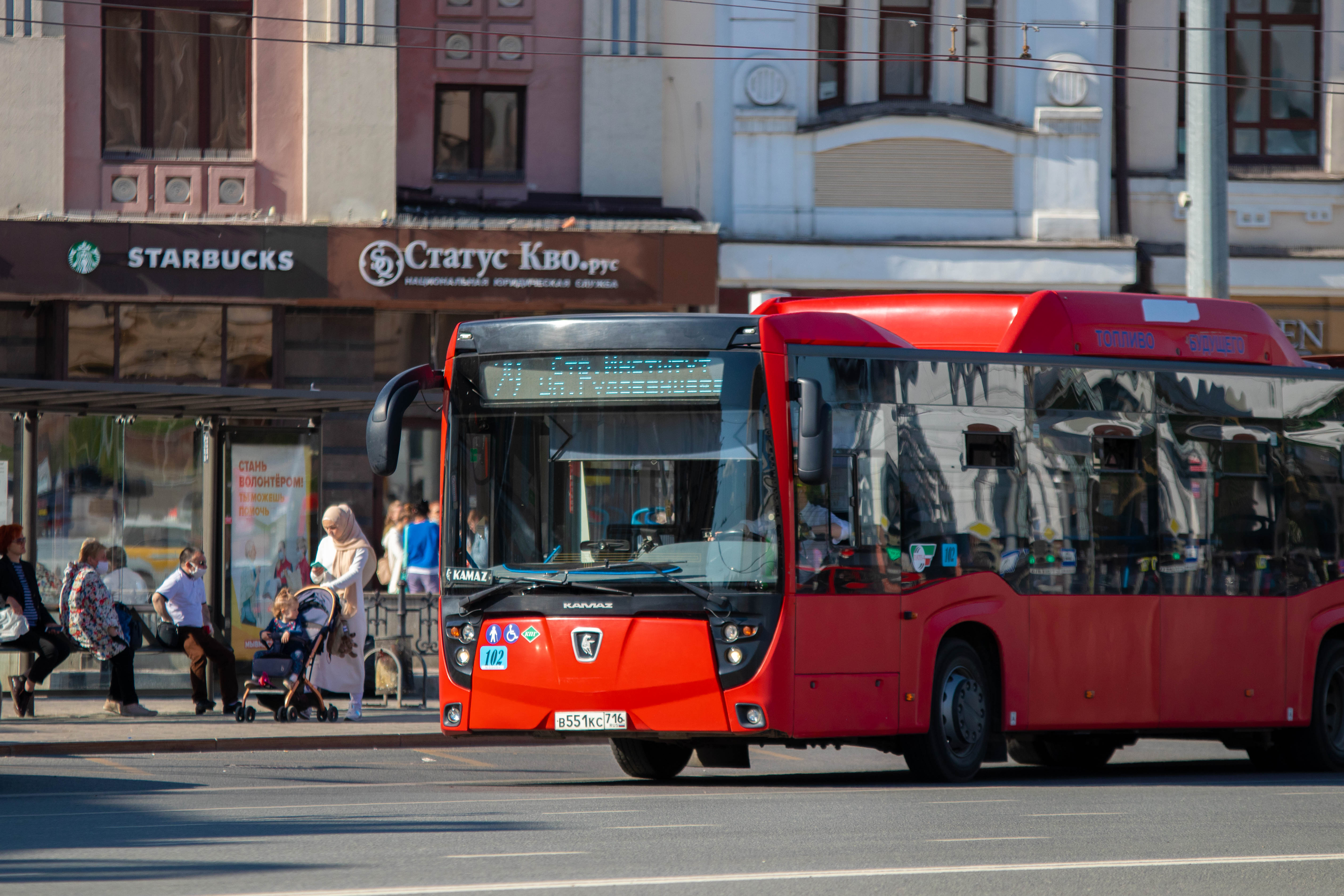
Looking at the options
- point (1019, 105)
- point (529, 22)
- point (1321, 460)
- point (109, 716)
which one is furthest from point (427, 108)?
point (1321, 460)

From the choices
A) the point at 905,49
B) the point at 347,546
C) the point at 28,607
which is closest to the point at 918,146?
the point at 905,49

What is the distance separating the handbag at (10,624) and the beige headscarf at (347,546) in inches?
100

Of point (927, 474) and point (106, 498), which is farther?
point (106, 498)

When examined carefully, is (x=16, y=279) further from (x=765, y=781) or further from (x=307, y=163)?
(x=765, y=781)

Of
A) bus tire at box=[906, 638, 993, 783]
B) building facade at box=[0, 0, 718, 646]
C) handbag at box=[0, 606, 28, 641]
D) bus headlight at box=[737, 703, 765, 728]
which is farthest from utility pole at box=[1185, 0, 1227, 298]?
handbag at box=[0, 606, 28, 641]

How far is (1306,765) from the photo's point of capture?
14312 mm

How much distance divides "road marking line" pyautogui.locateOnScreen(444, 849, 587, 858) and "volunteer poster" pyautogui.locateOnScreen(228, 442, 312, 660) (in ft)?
33.3

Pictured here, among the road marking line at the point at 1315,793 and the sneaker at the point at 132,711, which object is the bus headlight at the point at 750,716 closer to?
the road marking line at the point at 1315,793

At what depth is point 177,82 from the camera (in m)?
23.6

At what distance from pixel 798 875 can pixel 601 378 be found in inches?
176

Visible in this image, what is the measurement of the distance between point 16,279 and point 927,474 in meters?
14.1

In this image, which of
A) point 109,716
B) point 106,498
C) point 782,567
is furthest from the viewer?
point 106,498

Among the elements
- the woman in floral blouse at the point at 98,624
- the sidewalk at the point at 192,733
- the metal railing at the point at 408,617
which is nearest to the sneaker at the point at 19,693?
the sidewalk at the point at 192,733

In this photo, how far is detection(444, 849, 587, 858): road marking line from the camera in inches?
320
